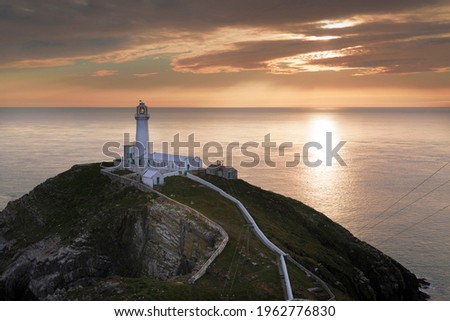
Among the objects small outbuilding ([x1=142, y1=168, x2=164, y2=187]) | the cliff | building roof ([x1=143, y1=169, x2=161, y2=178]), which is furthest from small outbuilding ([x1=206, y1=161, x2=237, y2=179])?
building roof ([x1=143, y1=169, x2=161, y2=178])

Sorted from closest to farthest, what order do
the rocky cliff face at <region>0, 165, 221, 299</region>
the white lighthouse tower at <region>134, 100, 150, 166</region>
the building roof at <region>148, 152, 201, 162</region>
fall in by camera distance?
the rocky cliff face at <region>0, 165, 221, 299</region>
the building roof at <region>148, 152, 201, 162</region>
the white lighthouse tower at <region>134, 100, 150, 166</region>

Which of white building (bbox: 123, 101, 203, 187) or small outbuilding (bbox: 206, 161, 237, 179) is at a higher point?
white building (bbox: 123, 101, 203, 187)

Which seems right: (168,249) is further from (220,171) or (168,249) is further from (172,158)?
(172,158)

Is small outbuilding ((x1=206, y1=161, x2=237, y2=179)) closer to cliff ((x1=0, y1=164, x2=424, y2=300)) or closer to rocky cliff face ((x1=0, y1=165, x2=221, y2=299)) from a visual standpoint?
cliff ((x1=0, y1=164, x2=424, y2=300))

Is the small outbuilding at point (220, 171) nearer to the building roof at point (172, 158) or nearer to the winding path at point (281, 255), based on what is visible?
the building roof at point (172, 158)

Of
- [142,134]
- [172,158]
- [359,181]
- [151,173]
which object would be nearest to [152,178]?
[151,173]

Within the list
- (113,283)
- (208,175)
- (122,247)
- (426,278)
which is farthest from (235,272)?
(426,278)

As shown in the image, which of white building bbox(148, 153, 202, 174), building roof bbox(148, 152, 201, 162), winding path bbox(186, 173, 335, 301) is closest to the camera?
winding path bbox(186, 173, 335, 301)
